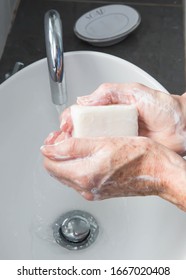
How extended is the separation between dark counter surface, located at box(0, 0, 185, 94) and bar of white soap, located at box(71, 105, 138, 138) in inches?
15.3

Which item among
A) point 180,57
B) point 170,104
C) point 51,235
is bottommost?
point 51,235

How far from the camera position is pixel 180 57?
109 cm

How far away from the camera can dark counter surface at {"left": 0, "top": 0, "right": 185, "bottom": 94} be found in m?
1.07

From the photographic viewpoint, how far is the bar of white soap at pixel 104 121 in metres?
0.65

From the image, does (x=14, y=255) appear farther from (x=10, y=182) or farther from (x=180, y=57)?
(x=180, y=57)

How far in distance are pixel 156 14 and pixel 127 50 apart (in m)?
0.14

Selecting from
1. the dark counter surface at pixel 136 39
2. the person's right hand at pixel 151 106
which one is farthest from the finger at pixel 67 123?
the dark counter surface at pixel 136 39

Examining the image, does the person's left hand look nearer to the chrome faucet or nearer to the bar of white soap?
the bar of white soap

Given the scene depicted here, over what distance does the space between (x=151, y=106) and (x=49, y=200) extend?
270 mm

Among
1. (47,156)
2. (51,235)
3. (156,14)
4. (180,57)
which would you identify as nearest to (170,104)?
(47,156)

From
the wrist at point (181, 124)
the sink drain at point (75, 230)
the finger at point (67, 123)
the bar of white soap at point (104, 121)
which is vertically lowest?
the sink drain at point (75, 230)

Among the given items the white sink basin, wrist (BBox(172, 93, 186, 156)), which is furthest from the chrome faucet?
wrist (BBox(172, 93, 186, 156))

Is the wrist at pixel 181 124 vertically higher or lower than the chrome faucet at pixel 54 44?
lower

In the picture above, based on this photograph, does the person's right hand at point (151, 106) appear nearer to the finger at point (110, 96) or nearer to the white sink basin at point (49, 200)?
the finger at point (110, 96)
